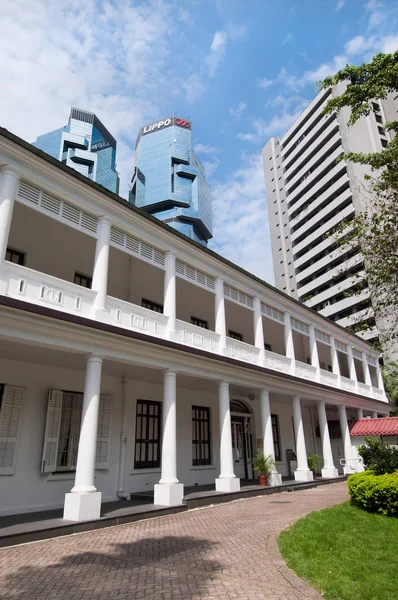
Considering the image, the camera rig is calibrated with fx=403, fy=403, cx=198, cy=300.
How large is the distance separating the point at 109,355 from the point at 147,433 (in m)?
4.98

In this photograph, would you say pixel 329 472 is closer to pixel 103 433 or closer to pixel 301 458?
pixel 301 458

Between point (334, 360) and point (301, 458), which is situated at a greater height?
point (334, 360)

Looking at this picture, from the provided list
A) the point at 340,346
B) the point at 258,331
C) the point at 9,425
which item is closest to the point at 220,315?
the point at 258,331

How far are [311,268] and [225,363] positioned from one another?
A: 55234 mm

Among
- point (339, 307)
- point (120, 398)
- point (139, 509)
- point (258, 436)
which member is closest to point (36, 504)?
point (139, 509)

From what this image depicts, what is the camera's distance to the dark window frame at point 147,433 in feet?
44.1

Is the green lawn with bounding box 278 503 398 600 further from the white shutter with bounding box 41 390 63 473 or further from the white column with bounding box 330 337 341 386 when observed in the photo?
the white column with bounding box 330 337 341 386

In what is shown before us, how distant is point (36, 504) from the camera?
10.2m

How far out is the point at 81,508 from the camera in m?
8.39

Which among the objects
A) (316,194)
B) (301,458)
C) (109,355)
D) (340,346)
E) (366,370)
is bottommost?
(301,458)

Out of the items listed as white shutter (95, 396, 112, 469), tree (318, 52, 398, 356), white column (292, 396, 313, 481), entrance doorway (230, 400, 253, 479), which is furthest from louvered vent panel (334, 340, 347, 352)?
white shutter (95, 396, 112, 469)

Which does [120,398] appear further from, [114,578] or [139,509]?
[114,578]

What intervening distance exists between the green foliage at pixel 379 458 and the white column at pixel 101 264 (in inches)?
362

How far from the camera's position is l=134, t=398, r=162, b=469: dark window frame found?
13.5 metres
